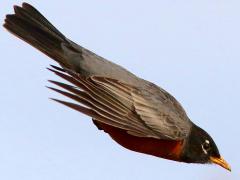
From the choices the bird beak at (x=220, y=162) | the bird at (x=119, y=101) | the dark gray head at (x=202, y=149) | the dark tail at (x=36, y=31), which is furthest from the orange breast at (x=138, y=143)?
the bird beak at (x=220, y=162)

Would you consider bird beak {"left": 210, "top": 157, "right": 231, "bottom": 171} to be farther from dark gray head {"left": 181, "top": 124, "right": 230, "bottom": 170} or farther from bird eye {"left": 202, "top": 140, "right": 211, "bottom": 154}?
bird eye {"left": 202, "top": 140, "right": 211, "bottom": 154}

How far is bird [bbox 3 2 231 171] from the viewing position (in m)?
10.1

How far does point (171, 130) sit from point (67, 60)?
173 centimetres

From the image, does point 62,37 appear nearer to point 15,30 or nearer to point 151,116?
point 15,30

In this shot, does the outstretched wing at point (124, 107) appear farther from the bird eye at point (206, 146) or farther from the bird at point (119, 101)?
the bird eye at point (206, 146)

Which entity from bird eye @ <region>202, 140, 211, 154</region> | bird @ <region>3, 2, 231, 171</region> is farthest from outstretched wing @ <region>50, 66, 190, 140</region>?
bird eye @ <region>202, 140, 211, 154</region>

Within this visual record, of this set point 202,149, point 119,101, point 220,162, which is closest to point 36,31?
point 119,101

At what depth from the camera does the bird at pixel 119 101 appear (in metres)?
10.1

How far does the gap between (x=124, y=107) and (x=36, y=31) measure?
224 centimetres

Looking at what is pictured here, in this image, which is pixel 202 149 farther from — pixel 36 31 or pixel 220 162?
pixel 36 31

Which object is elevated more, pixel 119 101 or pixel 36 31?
pixel 36 31

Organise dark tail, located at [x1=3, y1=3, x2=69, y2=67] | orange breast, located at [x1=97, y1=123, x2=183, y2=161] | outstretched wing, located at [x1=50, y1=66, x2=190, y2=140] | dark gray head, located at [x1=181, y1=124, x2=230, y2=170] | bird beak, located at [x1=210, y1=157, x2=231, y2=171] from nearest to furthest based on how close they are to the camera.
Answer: outstretched wing, located at [x1=50, y1=66, x2=190, y2=140] < orange breast, located at [x1=97, y1=123, x2=183, y2=161] < dark tail, located at [x1=3, y1=3, x2=69, y2=67] < dark gray head, located at [x1=181, y1=124, x2=230, y2=170] < bird beak, located at [x1=210, y1=157, x2=231, y2=171]

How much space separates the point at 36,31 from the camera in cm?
1209


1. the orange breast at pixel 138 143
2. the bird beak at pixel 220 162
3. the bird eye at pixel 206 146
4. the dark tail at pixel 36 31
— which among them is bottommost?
the orange breast at pixel 138 143
